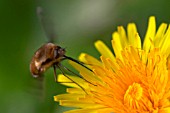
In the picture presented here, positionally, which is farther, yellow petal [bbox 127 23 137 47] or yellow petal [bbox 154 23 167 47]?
yellow petal [bbox 127 23 137 47]

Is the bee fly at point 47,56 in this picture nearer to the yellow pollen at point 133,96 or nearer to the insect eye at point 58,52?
the insect eye at point 58,52

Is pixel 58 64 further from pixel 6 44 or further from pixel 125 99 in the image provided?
pixel 6 44

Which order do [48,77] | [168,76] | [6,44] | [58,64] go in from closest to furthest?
1. [168,76]
2. [58,64]
3. [48,77]
4. [6,44]

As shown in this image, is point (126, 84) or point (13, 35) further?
point (13, 35)

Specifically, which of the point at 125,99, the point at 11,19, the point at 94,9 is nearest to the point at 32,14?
the point at 11,19

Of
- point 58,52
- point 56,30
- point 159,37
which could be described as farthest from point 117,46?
point 56,30

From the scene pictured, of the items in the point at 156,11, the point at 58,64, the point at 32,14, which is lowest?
the point at 58,64

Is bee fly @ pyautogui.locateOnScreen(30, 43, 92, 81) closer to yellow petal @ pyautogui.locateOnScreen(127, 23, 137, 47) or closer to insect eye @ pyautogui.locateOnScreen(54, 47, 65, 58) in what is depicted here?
insect eye @ pyautogui.locateOnScreen(54, 47, 65, 58)

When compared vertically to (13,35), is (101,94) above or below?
below

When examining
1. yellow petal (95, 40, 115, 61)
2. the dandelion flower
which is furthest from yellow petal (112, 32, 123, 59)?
yellow petal (95, 40, 115, 61)
